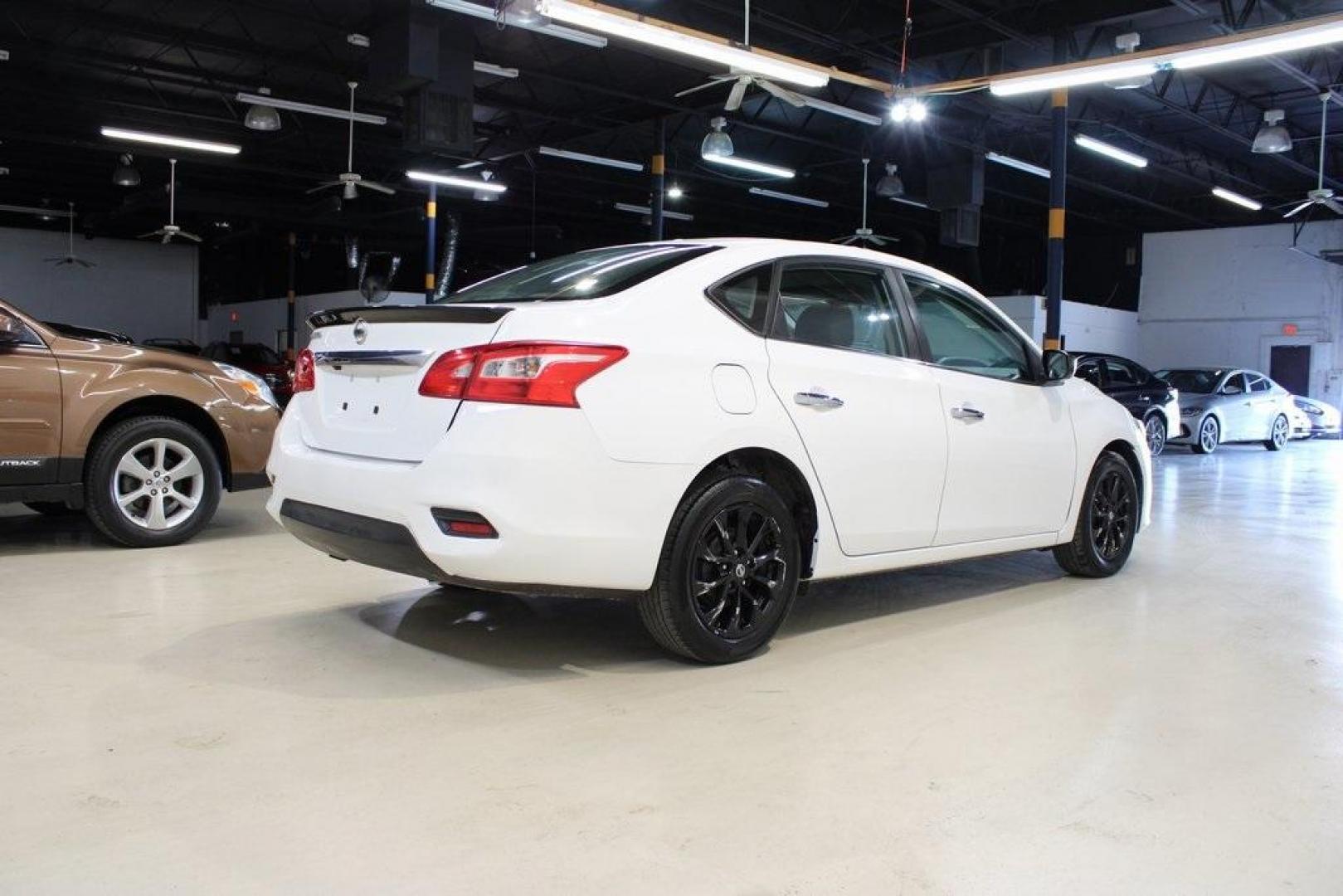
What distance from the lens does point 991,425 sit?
3934 millimetres

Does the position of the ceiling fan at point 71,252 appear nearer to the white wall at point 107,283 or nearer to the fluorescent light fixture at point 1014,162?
the white wall at point 107,283

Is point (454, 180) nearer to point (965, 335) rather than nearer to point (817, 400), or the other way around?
point (965, 335)

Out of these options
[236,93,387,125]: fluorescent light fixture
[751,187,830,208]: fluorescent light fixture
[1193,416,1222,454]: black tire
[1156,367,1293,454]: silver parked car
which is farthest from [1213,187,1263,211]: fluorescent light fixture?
[236,93,387,125]: fluorescent light fixture

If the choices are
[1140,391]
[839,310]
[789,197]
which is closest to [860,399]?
[839,310]

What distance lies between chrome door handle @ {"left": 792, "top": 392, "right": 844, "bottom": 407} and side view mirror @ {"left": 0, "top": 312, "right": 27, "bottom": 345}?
388cm

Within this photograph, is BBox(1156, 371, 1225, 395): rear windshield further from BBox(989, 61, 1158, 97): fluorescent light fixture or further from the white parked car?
the white parked car

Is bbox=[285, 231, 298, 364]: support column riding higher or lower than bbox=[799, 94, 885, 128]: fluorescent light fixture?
lower

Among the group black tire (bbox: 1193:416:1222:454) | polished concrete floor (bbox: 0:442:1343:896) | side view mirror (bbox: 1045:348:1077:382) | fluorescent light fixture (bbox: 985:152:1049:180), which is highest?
fluorescent light fixture (bbox: 985:152:1049:180)

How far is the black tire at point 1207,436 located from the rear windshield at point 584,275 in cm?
1294

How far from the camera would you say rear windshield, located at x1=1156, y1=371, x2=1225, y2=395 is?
14.6m

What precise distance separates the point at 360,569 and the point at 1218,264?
2382cm

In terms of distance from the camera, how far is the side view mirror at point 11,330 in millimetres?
4715

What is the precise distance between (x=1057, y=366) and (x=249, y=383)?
425 cm

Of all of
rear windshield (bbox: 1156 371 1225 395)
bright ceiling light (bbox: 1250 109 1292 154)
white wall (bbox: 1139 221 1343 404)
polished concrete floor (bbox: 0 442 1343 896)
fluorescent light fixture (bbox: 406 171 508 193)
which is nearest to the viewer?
polished concrete floor (bbox: 0 442 1343 896)
